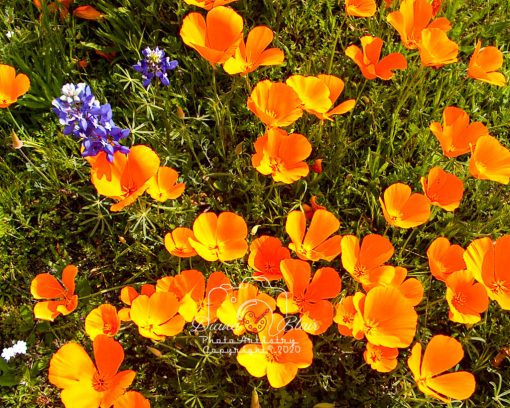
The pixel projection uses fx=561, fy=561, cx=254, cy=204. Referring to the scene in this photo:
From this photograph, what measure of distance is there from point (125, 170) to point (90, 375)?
708 mm

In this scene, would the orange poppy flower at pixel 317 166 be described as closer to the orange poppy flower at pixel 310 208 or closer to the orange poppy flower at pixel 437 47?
the orange poppy flower at pixel 310 208

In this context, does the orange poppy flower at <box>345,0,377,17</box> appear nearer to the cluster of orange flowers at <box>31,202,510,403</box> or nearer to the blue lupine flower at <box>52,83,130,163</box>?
the cluster of orange flowers at <box>31,202,510,403</box>

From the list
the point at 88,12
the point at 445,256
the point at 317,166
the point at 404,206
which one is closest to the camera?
the point at 445,256

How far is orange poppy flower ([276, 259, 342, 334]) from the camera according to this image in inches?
72.8

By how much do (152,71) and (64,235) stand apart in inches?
31.7

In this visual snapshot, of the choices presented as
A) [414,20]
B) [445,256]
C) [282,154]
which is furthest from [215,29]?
[445,256]

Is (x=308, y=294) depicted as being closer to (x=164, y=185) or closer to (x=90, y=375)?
(x=164, y=185)

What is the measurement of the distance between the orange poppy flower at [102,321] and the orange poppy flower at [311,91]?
3.35 ft

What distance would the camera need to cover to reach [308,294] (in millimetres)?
1936

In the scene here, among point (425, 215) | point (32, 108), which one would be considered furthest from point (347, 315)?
point (32, 108)

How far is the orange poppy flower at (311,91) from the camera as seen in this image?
6.98 ft

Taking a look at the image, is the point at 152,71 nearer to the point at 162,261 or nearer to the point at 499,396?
the point at 162,261

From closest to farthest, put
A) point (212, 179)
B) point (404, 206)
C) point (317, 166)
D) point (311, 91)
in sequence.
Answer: point (404, 206) < point (311, 91) < point (317, 166) < point (212, 179)

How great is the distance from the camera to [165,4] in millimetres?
2736
